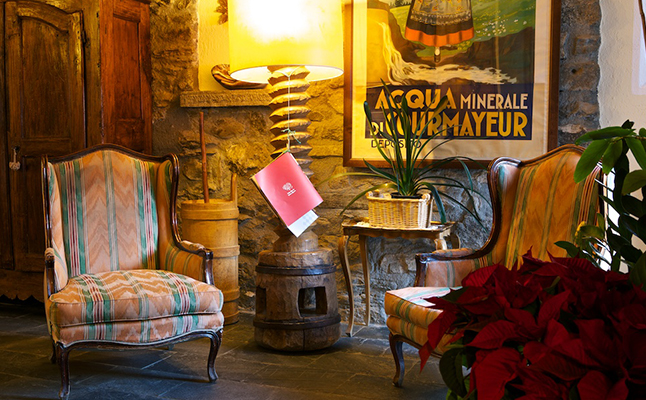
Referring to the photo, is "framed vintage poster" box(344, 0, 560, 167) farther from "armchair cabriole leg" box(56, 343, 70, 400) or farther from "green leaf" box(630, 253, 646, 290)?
"green leaf" box(630, 253, 646, 290)

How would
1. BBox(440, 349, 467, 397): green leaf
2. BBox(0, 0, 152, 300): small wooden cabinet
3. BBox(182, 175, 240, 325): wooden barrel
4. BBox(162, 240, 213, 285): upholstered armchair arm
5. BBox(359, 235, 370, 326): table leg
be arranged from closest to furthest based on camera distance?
BBox(440, 349, 467, 397): green leaf < BBox(162, 240, 213, 285): upholstered armchair arm < BBox(359, 235, 370, 326): table leg < BBox(182, 175, 240, 325): wooden barrel < BBox(0, 0, 152, 300): small wooden cabinet

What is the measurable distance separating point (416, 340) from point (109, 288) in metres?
1.32

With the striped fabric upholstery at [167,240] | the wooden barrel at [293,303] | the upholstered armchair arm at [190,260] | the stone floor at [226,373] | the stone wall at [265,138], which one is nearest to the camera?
the stone floor at [226,373]

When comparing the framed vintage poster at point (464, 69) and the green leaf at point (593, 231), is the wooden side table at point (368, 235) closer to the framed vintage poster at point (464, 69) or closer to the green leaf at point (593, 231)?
the framed vintage poster at point (464, 69)

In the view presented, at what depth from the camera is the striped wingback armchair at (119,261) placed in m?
2.56

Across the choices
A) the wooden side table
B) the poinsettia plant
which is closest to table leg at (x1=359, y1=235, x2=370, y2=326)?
the wooden side table

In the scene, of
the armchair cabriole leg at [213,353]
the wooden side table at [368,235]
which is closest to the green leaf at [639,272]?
the armchair cabriole leg at [213,353]

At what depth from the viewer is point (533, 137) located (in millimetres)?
3500

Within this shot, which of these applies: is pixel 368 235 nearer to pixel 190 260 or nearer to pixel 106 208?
pixel 190 260

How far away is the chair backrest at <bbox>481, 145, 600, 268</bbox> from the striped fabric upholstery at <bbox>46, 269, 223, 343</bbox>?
134 centimetres

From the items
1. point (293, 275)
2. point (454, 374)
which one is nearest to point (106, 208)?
point (293, 275)

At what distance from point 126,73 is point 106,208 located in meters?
1.41

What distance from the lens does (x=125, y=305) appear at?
2.57 meters

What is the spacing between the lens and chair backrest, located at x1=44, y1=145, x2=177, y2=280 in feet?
10.0
